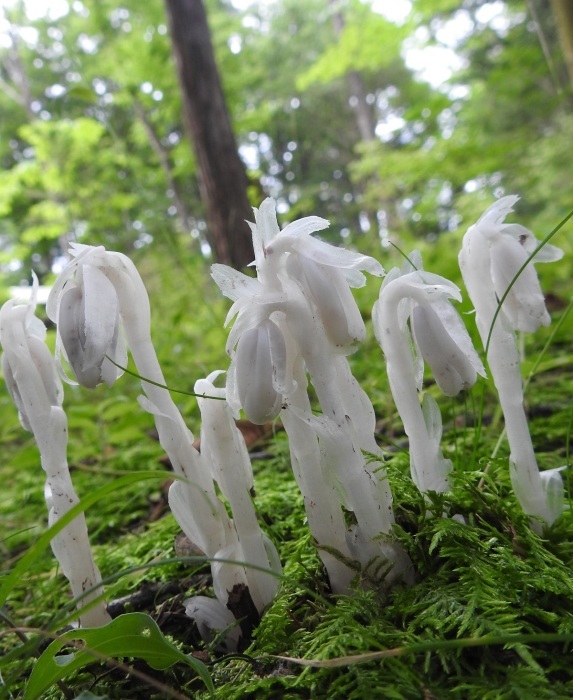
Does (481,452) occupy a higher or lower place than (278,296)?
lower

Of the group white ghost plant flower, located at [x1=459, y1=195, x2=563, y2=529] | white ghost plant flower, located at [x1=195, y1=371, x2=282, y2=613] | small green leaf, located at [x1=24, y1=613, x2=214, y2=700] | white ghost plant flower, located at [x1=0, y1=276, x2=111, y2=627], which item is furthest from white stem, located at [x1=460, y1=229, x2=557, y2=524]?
white ghost plant flower, located at [x1=0, y1=276, x2=111, y2=627]

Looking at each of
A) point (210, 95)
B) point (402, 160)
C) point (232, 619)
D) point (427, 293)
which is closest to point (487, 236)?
point (427, 293)

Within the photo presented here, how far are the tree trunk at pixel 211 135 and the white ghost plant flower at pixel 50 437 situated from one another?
9.37 ft

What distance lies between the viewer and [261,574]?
973 millimetres

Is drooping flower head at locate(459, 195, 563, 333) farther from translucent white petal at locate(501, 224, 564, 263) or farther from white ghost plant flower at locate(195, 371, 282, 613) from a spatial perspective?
white ghost plant flower at locate(195, 371, 282, 613)

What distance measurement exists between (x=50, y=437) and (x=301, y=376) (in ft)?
1.66

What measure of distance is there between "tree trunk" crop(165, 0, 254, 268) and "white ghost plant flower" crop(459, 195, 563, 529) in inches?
117

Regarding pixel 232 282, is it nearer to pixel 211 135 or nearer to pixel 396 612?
pixel 396 612

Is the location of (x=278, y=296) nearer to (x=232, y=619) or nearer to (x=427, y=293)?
(x=427, y=293)

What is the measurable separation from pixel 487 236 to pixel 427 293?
0.18 m

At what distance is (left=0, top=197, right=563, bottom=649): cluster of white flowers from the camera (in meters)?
0.85

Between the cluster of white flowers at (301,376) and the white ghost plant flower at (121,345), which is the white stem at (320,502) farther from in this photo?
the white ghost plant flower at (121,345)

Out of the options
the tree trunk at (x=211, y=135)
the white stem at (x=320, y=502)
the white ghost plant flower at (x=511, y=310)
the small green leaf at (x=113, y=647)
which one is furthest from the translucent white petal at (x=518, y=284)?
the tree trunk at (x=211, y=135)

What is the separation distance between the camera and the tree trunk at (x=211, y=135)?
393 cm
